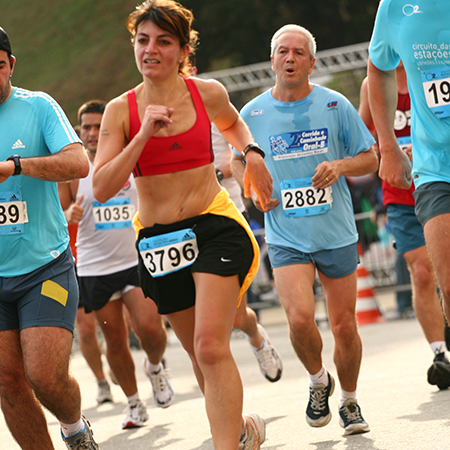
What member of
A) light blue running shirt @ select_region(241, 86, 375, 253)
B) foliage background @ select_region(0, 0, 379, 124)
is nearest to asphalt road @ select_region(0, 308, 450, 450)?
light blue running shirt @ select_region(241, 86, 375, 253)

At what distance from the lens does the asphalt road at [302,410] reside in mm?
4863

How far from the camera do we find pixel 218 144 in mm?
7527

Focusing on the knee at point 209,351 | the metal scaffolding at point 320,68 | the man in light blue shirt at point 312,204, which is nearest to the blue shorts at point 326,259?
the man in light blue shirt at point 312,204

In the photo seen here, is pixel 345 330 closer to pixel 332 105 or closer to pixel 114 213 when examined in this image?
pixel 332 105

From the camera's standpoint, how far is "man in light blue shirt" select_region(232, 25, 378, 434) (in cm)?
524

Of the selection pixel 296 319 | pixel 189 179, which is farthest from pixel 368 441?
pixel 189 179

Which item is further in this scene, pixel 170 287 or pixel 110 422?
pixel 110 422

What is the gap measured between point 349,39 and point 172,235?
26219 millimetres

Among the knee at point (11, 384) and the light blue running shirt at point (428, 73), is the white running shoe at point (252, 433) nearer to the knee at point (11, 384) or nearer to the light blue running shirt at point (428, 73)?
the knee at point (11, 384)

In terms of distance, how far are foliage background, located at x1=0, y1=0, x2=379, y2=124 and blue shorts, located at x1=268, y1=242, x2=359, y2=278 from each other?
1205 cm

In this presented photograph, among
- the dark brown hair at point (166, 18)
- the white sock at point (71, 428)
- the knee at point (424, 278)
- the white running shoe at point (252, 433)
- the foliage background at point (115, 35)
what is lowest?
the white running shoe at point (252, 433)

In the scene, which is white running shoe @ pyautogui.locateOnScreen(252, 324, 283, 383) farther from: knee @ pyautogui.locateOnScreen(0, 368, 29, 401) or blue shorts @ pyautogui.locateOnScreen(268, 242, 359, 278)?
knee @ pyautogui.locateOnScreen(0, 368, 29, 401)

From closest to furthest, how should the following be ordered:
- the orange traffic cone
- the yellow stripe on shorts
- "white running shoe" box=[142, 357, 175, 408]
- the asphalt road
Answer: the yellow stripe on shorts, the asphalt road, "white running shoe" box=[142, 357, 175, 408], the orange traffic cone

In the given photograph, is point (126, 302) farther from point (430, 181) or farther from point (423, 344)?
point (423, 344)
